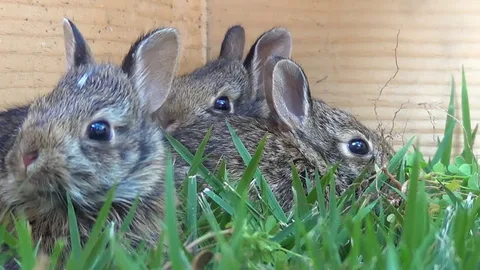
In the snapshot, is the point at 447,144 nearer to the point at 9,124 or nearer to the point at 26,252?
the point at 9,124

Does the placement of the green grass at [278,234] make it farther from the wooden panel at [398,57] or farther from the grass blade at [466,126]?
the wooden panel at [398,57]

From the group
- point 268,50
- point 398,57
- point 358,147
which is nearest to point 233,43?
point 268,50

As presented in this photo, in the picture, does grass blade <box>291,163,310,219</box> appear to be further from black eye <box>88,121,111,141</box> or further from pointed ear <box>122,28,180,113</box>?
pointed ear <box>122,28,180,113</box>

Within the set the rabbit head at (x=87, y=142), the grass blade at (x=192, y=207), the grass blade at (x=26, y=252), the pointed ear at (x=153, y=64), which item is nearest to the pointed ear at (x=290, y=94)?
the pointed ear at (x=153, y=64)

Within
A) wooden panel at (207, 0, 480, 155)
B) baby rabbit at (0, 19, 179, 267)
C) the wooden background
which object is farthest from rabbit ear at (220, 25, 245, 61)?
baby rabbit at (0, 19, 179, 267)

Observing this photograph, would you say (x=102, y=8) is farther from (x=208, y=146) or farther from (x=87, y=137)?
(x=87, y=137)

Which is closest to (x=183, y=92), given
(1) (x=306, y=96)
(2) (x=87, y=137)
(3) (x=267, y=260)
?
(1) (x=306, y=96)
